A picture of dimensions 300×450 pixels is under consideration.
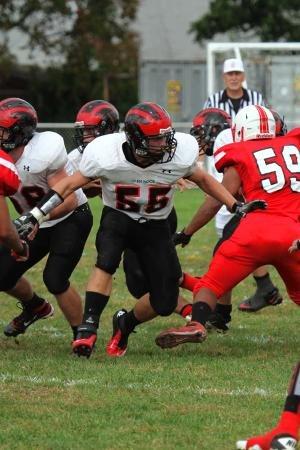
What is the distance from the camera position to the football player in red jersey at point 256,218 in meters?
5.68

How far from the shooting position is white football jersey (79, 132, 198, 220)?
579 centimetres

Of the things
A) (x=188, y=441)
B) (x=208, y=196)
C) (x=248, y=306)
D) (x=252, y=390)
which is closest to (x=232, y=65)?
(x=248, y=306)

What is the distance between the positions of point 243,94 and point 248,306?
2.50m

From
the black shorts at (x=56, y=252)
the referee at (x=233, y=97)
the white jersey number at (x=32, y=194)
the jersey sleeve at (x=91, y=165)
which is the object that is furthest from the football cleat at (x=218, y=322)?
the referee at (x=233, y=97)

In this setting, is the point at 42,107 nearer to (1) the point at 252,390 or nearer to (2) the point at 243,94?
(2) the point at 243,94

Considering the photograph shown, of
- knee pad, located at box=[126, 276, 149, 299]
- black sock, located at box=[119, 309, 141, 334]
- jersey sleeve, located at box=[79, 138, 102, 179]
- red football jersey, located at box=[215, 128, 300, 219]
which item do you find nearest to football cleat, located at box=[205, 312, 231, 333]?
knee pad, located at box=[126, 276, 149, 299]

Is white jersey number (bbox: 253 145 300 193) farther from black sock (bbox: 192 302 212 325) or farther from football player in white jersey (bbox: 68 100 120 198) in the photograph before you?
football player in white jersey (bbox: 68 100 120 198)

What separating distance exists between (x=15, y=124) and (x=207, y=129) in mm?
1706

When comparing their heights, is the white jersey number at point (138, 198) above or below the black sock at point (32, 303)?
above

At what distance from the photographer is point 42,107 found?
2911 cm

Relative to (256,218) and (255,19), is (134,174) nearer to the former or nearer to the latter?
(256,218)

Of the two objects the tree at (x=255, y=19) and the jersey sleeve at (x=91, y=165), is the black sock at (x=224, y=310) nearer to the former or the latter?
the jersey sleeve at (x=91, y=165)

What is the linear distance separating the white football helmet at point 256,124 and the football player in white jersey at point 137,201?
30 centimetres

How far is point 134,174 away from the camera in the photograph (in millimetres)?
5844
